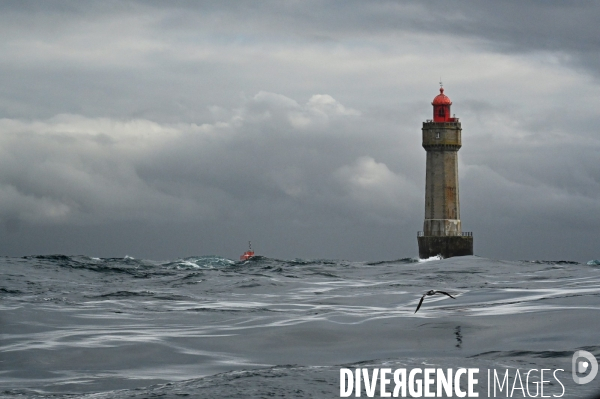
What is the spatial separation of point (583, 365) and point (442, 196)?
5687 cm

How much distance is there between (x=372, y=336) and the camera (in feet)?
37.9

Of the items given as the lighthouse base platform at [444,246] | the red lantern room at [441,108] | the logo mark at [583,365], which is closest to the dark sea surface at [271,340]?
the logo mark at [583,365]

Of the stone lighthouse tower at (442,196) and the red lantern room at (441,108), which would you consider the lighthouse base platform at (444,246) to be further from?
the red lantern room at (441,108)

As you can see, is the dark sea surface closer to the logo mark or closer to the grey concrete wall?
the logo mark

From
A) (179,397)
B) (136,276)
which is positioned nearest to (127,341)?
(179,397)

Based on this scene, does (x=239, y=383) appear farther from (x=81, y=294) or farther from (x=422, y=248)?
(x=422, y=248)

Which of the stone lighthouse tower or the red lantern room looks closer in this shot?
the stone lighthouse tower

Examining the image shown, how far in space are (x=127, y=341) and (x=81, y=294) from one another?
11741mm

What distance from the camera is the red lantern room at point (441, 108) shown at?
67.0 meters

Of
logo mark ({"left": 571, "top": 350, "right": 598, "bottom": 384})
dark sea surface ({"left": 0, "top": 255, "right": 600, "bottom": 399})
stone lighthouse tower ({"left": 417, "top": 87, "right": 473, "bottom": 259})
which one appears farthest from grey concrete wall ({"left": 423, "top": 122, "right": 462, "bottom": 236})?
logo mark ({"left": 571, "top": 350, "right": 598, "bottom": 384})

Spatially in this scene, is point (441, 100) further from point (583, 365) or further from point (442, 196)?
point (583, 365)

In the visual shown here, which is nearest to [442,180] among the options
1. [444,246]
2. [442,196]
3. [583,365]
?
[442,196]

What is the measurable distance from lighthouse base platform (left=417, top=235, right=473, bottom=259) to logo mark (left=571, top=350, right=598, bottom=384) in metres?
55.8

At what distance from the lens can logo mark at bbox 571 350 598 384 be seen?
730 cm
